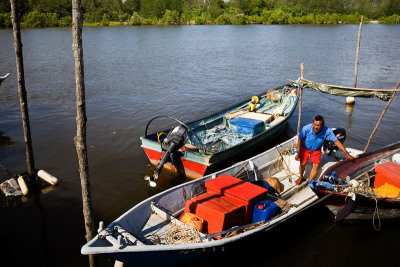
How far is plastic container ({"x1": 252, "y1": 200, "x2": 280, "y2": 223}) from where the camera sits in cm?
693

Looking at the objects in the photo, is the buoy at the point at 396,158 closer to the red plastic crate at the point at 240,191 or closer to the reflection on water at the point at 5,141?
the red plastic crate at the point at 240,191

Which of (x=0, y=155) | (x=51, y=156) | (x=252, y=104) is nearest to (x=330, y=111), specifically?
(x=252, y=104)

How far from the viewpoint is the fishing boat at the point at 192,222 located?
5566 millimetres

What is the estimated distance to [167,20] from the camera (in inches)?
3184

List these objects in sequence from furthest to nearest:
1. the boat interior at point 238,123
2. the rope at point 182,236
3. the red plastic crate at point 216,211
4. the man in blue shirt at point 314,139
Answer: the boat interior at point 238,123 → the man in blue shirt at point 314,139 → the red plastic crate at point 216,211 → the rope at point 182,236

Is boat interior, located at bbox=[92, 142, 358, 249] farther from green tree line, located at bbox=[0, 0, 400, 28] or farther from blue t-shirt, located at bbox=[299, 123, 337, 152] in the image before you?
green tree line, located at bbox=[0, 0, 400, 28]

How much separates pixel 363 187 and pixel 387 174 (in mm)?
1061

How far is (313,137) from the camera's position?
26.5 ft

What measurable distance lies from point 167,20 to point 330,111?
70191 millimetres

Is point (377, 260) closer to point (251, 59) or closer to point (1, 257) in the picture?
point (1, 257)

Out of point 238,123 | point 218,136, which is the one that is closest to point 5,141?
point 218,136

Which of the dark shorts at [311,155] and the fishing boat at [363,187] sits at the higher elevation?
the dark shorts at [311,155]

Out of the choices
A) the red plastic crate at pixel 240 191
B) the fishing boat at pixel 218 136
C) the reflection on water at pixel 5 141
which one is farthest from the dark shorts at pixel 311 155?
the reflection on water at pixel 5 141

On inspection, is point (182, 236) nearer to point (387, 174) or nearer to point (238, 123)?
point (387, 174)
